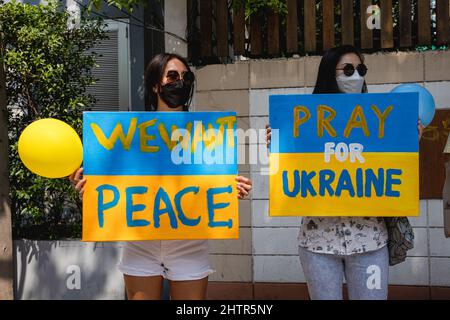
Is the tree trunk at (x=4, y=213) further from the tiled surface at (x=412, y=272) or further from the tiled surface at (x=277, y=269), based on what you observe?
the tiled surface at (x=412, y=272)

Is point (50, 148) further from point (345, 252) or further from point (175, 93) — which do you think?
point (345, 252)

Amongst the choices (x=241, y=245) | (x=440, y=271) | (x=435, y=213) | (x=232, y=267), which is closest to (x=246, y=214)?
(x=241, y=245)

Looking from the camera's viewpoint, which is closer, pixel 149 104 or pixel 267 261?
pixel 149 104

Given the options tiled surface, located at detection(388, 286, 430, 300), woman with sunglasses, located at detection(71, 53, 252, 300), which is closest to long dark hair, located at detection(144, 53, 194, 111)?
woman with sunglasses, located at detection(71, 53, 252, 300)

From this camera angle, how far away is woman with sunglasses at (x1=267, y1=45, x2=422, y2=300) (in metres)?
2.75

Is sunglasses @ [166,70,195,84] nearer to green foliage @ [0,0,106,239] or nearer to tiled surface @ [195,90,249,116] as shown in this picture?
tiled surface @ [195,90,249,116]

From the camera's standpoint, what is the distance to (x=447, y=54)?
5133mm

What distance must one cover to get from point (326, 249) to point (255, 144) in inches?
108

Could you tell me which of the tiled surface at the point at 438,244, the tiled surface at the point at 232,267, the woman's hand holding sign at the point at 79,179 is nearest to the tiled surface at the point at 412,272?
the tiled surface at the point at 438,244

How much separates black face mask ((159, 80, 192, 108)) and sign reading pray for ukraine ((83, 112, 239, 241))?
9 cm

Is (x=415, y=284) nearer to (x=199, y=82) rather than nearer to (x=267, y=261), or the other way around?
(x=267, y=261)

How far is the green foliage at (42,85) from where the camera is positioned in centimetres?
537

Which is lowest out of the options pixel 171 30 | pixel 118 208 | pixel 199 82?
pixel 118 208

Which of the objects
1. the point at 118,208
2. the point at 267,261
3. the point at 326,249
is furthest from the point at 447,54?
the point at 118,208
